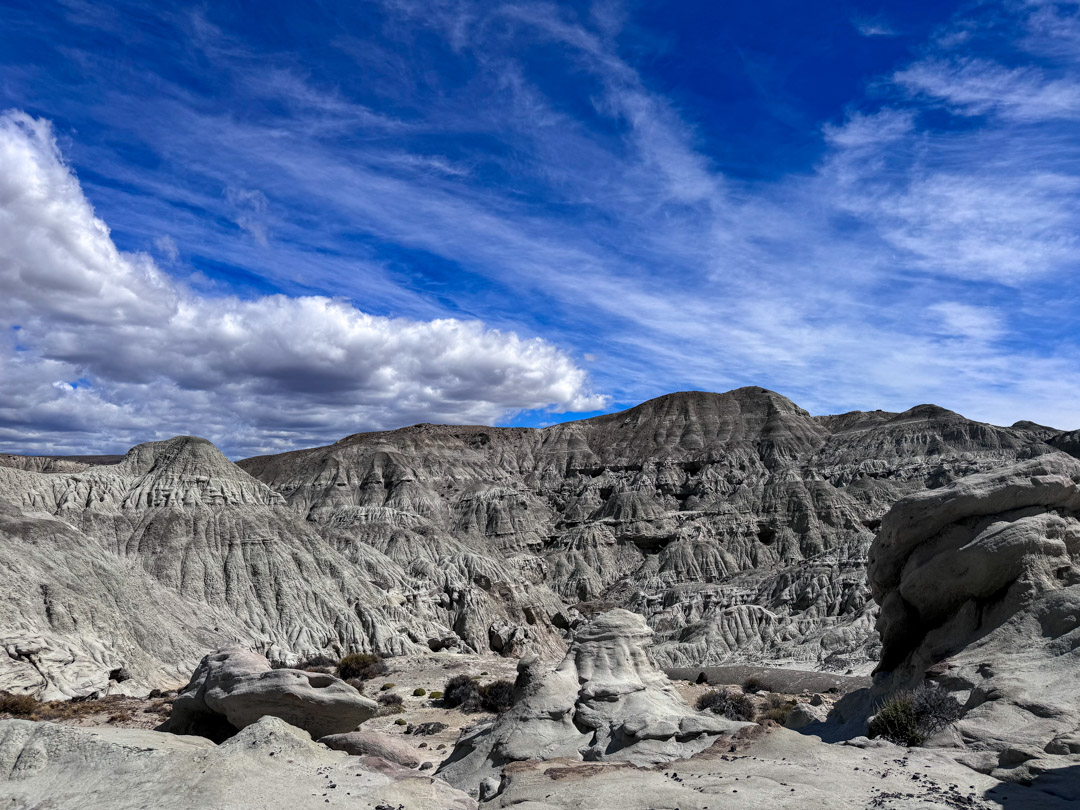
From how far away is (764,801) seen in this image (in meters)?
9.24

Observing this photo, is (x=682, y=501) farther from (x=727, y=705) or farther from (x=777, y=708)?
(x=727, y=705)

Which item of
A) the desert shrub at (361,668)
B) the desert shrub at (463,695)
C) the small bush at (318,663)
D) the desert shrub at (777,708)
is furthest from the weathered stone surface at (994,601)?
the small bush at (318,663)

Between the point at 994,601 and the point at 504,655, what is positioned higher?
the point at 994,601

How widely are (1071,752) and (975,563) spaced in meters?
5.84

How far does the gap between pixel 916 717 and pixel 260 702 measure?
12.7 meters

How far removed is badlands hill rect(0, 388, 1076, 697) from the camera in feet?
101

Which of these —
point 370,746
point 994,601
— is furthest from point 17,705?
point 994,601

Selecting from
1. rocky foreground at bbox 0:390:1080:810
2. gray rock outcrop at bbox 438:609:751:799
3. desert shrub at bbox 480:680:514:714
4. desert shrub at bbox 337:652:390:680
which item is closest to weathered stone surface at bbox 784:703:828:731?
rocky foreground at bbox 0:390:1080:810

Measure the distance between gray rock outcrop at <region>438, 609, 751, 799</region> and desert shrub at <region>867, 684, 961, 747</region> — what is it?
8.59ft

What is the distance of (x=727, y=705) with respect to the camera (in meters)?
24.2

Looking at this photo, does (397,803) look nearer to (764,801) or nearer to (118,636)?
(764,801)

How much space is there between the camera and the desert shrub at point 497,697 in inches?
928

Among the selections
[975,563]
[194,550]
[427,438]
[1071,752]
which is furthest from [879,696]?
[427,438]

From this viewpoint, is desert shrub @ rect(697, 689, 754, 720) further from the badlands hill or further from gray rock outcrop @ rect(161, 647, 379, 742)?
the badlands hill
